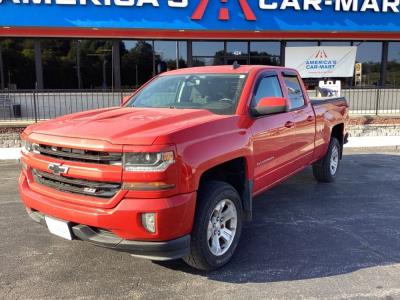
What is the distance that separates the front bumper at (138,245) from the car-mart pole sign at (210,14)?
13.1 meters

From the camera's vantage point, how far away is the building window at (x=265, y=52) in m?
17.1

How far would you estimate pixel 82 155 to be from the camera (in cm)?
333

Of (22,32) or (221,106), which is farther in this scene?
(22,32)

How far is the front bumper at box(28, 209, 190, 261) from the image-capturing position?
321 cm

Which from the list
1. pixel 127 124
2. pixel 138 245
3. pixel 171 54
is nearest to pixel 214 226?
pixel 138 245

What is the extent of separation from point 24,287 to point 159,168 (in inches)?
65.3

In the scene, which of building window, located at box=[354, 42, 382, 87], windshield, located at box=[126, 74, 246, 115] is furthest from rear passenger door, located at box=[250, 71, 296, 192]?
building window, located at box=[354, 42, 382, 87]

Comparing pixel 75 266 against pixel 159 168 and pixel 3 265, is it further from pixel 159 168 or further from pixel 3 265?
pixel 159 168

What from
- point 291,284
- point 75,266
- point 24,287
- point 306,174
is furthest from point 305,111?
point 24,287

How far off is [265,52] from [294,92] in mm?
12138

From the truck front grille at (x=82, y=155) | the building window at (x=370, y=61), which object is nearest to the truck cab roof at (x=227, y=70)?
the truck front grille at (x=82, y=155)

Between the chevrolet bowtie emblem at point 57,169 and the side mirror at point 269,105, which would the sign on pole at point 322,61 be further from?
the chevrolet bowtie emblem at point 57,169

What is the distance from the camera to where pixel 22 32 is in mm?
14859

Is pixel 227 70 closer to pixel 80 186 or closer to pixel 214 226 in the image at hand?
pixel 214 226
